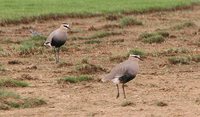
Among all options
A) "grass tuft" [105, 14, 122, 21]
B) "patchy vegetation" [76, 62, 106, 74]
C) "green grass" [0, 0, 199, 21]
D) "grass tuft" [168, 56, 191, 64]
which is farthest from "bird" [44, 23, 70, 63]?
"grass tuft" [105, 14, 122, 21]

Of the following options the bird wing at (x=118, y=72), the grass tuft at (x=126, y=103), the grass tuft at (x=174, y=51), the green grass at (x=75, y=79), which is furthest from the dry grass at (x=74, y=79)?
the grass tuft at (x=174, y=51)

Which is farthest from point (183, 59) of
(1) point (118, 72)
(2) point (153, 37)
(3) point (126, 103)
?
(3) point (126, 103)

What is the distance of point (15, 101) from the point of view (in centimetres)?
1162

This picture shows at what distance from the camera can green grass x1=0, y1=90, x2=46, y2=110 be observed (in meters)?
11.3

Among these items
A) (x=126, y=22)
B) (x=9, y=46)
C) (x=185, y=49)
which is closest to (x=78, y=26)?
(x=126, y=22)

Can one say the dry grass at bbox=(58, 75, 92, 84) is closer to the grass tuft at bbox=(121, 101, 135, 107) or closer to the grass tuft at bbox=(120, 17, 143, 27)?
the grass tuft at bbox=(121, 101, 135, 107)

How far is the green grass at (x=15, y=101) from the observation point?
447 inches

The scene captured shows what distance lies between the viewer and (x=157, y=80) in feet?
47.5

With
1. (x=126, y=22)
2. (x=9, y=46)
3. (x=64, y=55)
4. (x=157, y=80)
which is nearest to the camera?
(x=157, y=80)

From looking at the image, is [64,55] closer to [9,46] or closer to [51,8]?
[9,46]

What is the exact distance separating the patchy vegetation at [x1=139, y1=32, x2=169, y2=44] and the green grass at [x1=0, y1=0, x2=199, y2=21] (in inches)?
225

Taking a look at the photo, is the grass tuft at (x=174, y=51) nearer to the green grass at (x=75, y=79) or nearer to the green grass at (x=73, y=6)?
the green grass at (x=75, y=79)

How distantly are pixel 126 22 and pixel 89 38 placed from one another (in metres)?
3.46

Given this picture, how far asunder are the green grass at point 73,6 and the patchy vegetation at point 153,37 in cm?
571
